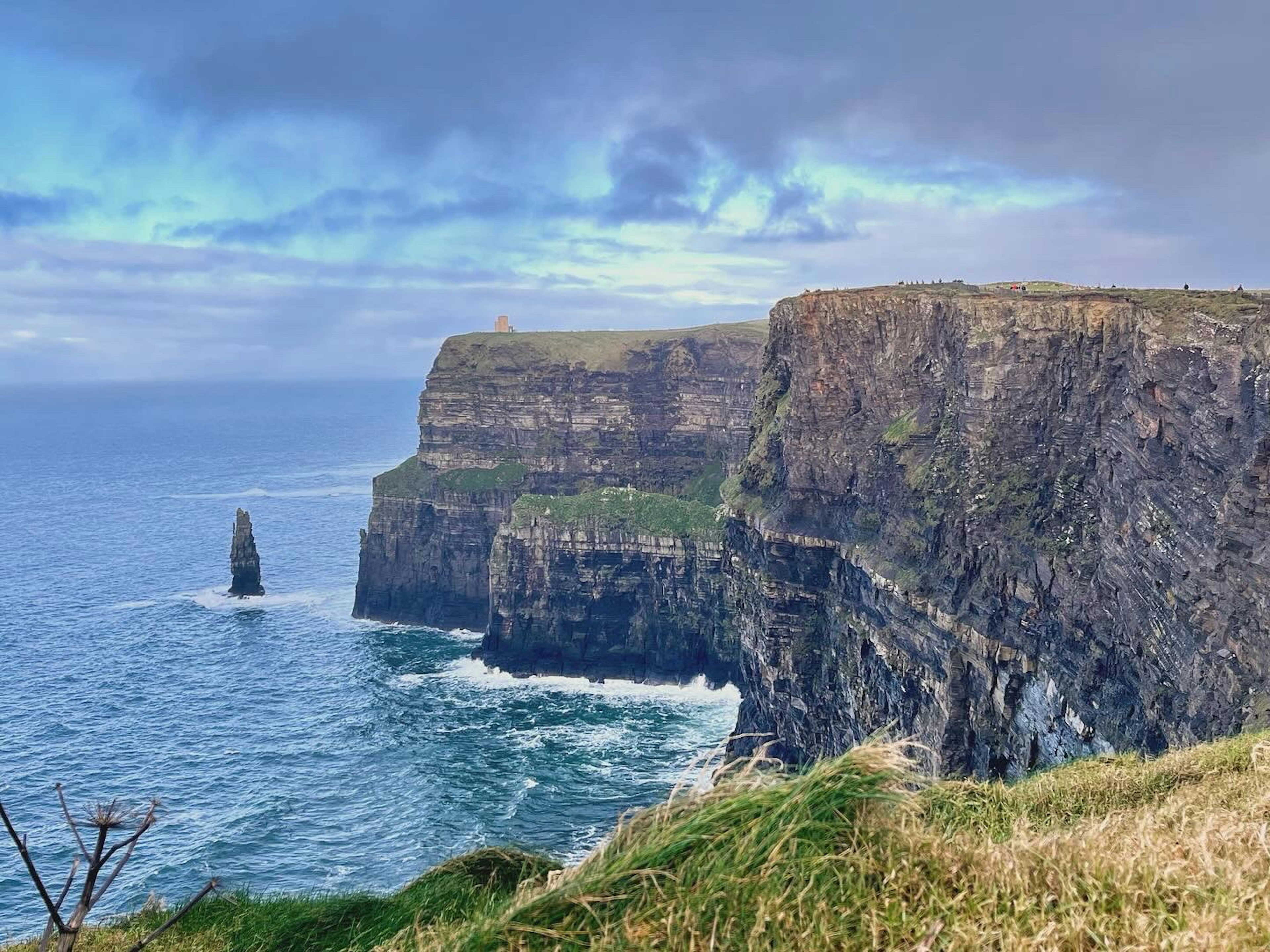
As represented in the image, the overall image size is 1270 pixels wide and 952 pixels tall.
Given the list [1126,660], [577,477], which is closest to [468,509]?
[577,477]

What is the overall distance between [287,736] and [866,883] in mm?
62977

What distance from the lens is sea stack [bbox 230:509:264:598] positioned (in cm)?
9925

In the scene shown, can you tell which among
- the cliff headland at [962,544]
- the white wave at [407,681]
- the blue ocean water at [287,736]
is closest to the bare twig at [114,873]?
the cliff headland at [962,544]

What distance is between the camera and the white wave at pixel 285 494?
173 meters

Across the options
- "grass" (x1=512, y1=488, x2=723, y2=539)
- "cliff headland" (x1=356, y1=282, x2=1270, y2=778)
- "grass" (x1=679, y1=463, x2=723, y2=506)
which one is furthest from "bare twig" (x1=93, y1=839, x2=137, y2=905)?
"grass" (x1=679, y1=463, x2=723, y2=506)

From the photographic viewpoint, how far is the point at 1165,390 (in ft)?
95.7

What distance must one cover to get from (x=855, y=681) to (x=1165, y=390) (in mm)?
19769

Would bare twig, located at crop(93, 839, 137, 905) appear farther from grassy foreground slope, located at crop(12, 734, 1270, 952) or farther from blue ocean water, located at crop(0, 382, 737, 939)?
blue ocean water, located at crop(0, 382, 737, 939)

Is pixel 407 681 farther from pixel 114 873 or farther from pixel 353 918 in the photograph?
pixel 114 873

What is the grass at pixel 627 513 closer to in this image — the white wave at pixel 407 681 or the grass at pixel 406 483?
the white wave at pixel 407 681

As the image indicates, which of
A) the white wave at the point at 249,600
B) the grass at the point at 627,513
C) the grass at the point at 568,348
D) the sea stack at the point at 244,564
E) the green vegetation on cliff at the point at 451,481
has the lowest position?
the white wave at the point at 249,600

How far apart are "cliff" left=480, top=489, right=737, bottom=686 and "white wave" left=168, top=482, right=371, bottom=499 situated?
100 m

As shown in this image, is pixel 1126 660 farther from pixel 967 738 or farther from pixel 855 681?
pixel 855 681

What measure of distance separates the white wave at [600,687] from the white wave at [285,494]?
101182mm
